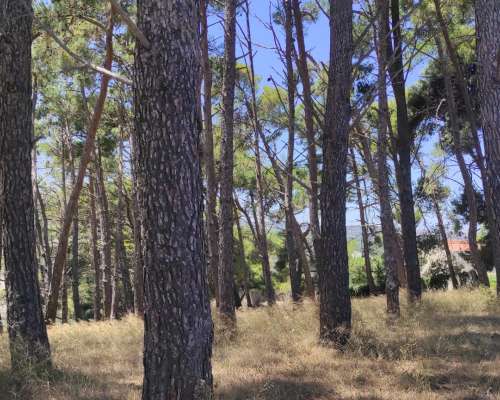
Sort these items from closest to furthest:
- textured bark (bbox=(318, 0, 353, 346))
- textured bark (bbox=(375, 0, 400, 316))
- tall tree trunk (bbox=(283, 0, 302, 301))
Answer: textured bark (bbox=(318, 0, 353, 346)) → textured bark (bbox=(375, 0, 400, 316)) → tall tree trunk (bbox=(283, 0, 302, 301))

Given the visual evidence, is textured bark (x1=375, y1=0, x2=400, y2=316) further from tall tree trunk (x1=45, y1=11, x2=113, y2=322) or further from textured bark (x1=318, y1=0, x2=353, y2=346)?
tall tree trunk (x1=45, y1=11, x2=113, y2=322)

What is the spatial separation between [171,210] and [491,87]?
3.42 metres

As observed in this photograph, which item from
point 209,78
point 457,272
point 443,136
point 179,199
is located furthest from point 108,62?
point 457,272

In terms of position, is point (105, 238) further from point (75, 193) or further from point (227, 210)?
point (227, 210)

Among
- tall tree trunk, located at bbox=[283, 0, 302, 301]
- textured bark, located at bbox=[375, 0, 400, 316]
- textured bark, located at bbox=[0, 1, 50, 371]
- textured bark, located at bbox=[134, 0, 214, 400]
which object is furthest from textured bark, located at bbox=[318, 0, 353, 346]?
textured bark, located at bbox=[0, 1, 50, 371]

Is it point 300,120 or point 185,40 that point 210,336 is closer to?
point 185,40

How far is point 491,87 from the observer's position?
4855 mm

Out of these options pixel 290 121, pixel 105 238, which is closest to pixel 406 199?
pixel 290 121

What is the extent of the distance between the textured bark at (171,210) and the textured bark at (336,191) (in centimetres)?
314

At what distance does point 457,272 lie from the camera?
21453 mm

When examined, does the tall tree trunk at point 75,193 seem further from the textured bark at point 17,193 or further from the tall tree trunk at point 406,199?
the tall tree trunk at point 406,199

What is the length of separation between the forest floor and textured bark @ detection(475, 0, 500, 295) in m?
1.57

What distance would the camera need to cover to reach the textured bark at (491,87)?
474 centimetres

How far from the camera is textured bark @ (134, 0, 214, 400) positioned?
3.26 meters
